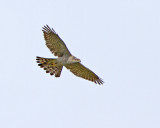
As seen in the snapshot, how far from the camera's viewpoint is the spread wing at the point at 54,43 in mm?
22141

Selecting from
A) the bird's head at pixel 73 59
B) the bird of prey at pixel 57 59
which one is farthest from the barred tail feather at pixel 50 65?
the bird's head at pixel 73 59

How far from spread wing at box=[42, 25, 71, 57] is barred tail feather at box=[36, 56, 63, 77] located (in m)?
0.52

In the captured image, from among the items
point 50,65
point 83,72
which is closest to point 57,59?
point 50,65

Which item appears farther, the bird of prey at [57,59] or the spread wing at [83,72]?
the spread wing at [83,72]

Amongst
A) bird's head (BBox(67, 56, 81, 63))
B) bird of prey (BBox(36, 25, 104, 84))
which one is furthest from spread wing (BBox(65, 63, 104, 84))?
bird's head (BBox(67, 56, 81, 63))

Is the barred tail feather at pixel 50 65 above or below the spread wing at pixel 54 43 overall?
below

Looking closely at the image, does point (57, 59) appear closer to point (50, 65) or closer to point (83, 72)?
point (50, 65)

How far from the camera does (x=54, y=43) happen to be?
22.3 meters

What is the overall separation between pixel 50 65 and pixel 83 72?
6.61 ft

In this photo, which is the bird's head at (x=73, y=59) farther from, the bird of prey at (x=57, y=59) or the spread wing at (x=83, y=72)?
the spread wing at (x=83, y=72)

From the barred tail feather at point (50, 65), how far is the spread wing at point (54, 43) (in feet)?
1.72

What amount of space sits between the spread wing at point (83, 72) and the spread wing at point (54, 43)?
1.14 meters

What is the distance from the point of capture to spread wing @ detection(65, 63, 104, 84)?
2342cm

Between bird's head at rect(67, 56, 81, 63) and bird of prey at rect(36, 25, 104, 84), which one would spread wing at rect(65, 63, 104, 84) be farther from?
bird's head at rect(67, 56, 81, 63)
